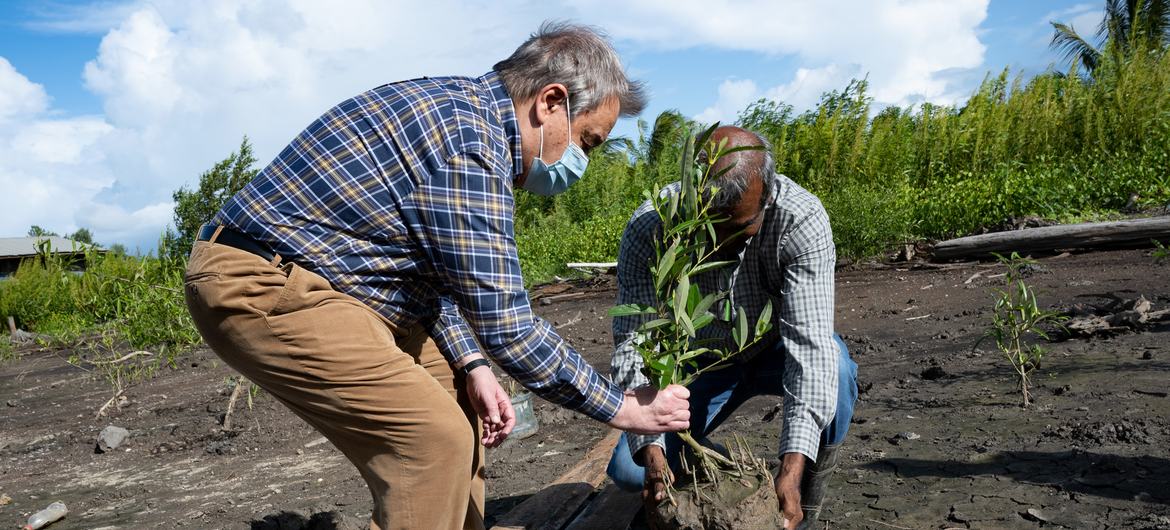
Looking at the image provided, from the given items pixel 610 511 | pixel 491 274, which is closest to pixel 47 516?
pixel 610 511

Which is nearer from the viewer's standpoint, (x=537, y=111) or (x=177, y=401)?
(x=537, y=111)

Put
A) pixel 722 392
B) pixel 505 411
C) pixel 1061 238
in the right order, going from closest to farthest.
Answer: pixel 505 411
pixel 722 392
pixel 1061 238

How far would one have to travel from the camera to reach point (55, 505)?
4.39 metres

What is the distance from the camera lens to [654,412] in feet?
7.53

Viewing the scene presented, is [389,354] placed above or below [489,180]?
below

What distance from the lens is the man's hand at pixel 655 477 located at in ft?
8.62

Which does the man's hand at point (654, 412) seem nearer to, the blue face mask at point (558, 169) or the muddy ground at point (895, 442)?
the blue face mask at point (558, 169)

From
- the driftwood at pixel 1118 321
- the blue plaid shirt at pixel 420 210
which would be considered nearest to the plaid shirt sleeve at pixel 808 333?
the blue plaid shirt at pixel 420 210

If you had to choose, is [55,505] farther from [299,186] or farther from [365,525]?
[299,186]

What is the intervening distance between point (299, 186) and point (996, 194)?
839cm

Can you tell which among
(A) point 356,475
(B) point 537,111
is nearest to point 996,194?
(A) point 356,475

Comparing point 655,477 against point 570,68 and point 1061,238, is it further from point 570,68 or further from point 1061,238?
point 1061,238

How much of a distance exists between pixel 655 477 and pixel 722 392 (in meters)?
0.62

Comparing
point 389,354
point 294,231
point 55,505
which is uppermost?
point 294,231
